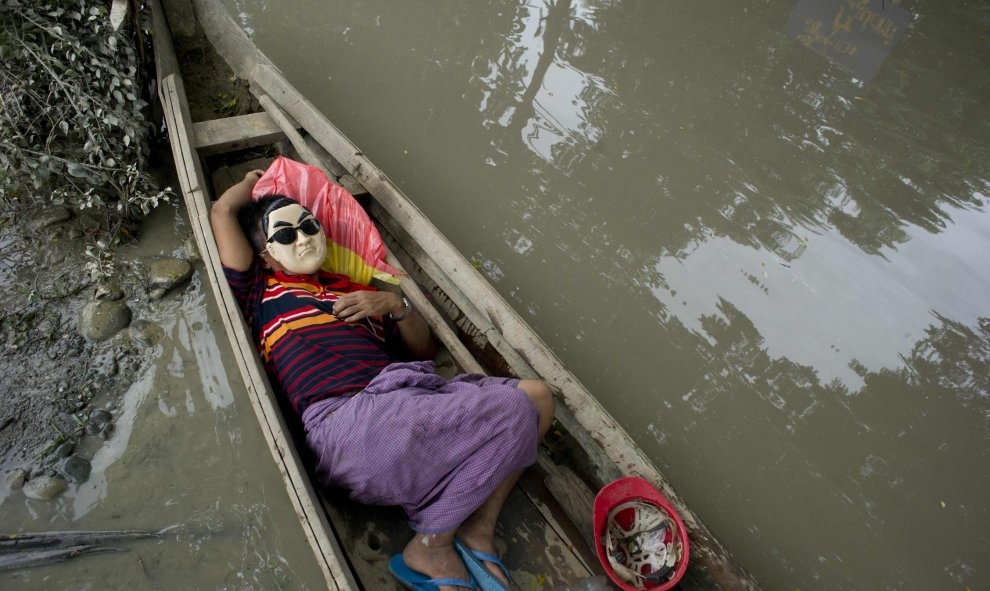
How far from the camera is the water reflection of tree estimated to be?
12.6 feet

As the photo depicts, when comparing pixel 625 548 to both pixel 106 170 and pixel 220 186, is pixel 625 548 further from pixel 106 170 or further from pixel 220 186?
pixel 106 170

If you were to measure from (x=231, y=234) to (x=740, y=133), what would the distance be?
4181mm

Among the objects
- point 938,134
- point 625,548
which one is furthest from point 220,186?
point 938,134

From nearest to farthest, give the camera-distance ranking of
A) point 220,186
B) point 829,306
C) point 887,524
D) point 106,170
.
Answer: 1. point 887,524
2. point 106,170
3. point 220,186
4. point 829,306

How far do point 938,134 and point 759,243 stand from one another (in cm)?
279

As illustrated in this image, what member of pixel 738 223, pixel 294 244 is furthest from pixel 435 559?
pixel 738 223

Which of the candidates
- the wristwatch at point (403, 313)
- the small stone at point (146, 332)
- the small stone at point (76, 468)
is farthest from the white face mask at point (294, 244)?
the small stone at point (76, 468)

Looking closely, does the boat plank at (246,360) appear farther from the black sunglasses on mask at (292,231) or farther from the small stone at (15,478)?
the small stone at (15,478)

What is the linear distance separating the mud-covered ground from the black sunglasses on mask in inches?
40.2

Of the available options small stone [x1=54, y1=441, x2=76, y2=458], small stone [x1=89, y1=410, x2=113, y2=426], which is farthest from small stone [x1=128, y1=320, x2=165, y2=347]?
small stone [x1=54, y1=441, x2=76, y2=458]

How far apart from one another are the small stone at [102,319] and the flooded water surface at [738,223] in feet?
6.14

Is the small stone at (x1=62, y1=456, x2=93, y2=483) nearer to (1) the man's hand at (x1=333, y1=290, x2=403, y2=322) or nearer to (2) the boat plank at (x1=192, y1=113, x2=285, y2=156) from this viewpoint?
(1) the man's hand at (x1=333, y1=290, x2=403, y2=322)

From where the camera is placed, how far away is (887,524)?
2549 mm

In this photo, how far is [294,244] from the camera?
2.15 metres
